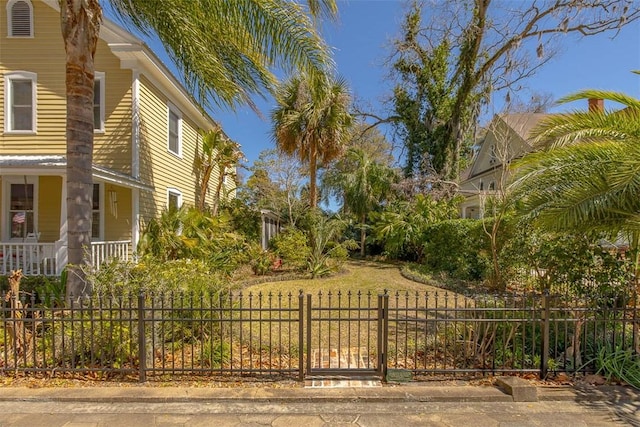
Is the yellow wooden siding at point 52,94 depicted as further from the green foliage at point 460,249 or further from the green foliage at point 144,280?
the green foliage at point 460,249

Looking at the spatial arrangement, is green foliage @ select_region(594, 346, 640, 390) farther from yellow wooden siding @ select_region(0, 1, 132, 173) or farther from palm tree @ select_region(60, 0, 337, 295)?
yellow wooden siding @ select_region(0, 1, 132, 173)

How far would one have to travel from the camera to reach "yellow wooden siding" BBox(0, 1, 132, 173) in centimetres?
888

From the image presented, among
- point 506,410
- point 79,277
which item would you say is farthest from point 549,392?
point 79,277

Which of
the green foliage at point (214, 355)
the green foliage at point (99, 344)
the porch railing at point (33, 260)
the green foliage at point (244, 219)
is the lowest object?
the green foliage at point (214, 355)

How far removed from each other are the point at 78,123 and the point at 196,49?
2.42 m

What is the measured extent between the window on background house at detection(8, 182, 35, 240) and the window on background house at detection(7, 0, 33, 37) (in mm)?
4178

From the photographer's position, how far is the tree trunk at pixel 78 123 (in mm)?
4895

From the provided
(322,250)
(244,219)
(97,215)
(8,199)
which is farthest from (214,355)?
(244,219)

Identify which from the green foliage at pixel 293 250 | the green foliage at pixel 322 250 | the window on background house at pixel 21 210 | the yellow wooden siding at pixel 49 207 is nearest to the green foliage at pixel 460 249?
the green foliage at pixel 322 250

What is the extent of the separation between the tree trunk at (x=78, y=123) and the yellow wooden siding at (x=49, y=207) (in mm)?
5100

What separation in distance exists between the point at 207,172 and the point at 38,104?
18.6ft

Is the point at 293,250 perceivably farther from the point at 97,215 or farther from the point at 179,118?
the point at 179,118

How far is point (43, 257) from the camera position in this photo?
7.45 meters

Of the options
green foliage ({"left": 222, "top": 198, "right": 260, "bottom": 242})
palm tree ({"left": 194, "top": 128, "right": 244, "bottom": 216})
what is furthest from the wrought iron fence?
green foliage ({"left": 222, "top": 198, "right": 260, "bottom": 242})
